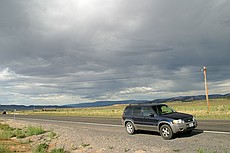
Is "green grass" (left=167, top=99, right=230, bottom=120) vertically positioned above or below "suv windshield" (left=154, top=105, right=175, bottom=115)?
below

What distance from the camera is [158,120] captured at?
13.4m

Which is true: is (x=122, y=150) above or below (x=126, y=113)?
below

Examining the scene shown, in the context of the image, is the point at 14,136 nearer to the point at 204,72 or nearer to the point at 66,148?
the point at 66,148

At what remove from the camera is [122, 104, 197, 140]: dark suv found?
12664mm

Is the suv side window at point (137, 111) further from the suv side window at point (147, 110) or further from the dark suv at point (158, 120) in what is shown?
the suv side window at point (147, 110)

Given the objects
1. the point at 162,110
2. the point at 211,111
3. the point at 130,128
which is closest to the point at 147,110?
the point at 162,110

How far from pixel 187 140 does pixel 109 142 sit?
12.7ft

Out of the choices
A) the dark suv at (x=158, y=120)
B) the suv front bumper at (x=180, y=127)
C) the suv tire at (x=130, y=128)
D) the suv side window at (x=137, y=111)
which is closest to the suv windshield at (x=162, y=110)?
the dark suv at (x=158, y=120)

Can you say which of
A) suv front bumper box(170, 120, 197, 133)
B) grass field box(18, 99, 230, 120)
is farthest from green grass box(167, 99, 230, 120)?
suv front bumper box(170, 120, 197, 133)

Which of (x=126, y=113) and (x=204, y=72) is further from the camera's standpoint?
(x=204, y=72)

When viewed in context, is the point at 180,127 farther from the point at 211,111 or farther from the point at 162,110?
the point at 211,111

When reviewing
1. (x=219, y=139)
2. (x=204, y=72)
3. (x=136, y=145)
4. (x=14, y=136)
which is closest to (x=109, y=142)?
(x=136, y=145)

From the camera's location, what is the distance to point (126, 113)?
15.8 metres

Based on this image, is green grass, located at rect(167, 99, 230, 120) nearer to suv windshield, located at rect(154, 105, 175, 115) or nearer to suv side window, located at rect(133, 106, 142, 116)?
suv windshield, located at rect(154, 105, 175, 115)
